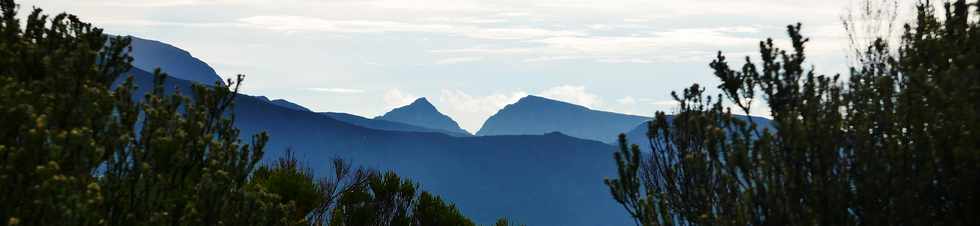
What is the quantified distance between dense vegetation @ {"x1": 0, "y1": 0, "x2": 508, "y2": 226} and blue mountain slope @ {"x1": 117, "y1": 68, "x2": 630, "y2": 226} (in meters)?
166

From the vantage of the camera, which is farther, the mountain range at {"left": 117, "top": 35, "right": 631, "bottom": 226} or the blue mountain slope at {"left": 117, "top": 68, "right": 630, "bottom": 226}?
the mountain range at {"left": 117, "top": 35, "right": 631, "bottom": 226}

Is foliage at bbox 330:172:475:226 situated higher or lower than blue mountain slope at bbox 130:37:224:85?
→ lower

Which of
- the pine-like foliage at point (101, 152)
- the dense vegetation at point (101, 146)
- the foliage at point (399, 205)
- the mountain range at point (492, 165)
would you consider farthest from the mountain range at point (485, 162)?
the pine-like foliage at point (101, 152)

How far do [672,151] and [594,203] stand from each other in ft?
584

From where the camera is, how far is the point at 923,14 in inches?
348

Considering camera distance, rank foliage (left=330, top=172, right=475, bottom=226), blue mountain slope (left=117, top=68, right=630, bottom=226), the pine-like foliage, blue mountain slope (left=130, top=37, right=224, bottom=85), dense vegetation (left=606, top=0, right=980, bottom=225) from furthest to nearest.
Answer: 1. blue mountain slope (left=130, top=37, right=224, bottom=85)
2. blue mountain slope (left=117, top=68, right=630, bottom=226)
3. foliage (left=330, top=172, right=475, bottom=226)
4. dense vegetation (left=606, top=0, right=980, bottom=225)
5. the pine-like foliage

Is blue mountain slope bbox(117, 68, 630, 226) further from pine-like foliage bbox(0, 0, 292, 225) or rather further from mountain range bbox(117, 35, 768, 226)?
pine-like foliage bbox(0, 0, 292, 225)

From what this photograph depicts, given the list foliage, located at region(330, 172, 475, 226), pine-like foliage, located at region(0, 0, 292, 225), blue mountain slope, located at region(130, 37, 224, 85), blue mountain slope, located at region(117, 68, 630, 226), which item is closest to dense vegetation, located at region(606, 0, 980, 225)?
pine-like foliage, located at region(0, 0, 292, 225)

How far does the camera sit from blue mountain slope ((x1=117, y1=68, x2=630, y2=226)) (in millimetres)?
175125

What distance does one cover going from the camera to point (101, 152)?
182 inches

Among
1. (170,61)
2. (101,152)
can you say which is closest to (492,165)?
(170,61)

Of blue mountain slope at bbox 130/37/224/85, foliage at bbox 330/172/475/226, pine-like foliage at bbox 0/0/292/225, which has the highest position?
blue mountain slope at bbox 130/37/224/85

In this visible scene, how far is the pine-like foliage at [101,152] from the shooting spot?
4.19m

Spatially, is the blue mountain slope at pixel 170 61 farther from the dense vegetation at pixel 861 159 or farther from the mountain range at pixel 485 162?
the dense vegetation at pixel 861 159
